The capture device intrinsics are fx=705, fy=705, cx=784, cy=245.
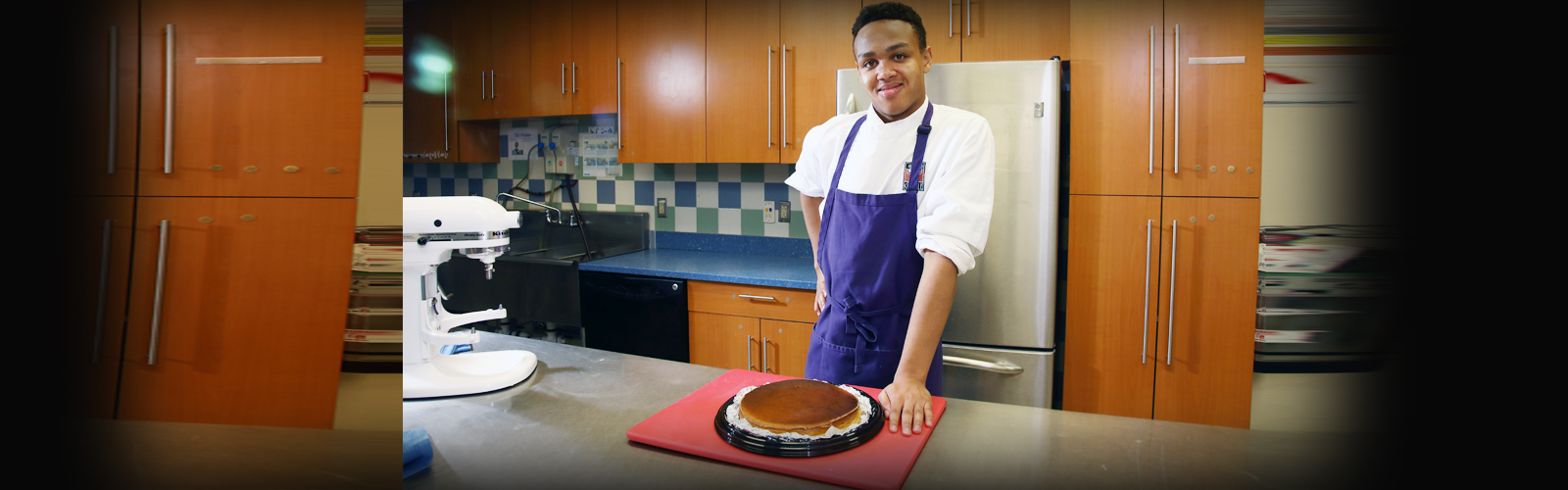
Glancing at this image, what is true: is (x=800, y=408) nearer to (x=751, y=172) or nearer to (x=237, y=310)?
(x=237, y=310)

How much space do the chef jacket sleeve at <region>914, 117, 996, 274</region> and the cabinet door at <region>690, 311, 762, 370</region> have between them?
120cm

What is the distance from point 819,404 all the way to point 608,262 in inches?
83.6

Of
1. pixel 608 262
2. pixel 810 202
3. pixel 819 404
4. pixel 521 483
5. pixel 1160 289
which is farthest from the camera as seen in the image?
pixel 608 262

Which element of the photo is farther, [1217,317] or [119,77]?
[1217,317]

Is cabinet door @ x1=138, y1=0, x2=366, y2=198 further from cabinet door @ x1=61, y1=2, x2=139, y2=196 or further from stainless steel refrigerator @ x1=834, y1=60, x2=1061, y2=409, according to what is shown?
stainless steel refrigerator @ x1=834, y1=60, x2=1061, y2=409

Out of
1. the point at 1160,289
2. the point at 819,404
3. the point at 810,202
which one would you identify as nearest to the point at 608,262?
the point at 810,202

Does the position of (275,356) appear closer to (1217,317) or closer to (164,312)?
(164,312)

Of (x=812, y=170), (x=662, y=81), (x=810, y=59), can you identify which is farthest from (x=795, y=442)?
(x=662, y=81)

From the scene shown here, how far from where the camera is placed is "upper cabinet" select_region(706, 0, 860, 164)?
7.97ft

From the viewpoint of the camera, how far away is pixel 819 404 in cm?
77

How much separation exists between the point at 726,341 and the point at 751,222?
72 centimetres

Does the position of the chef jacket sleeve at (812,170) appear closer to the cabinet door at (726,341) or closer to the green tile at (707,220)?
the cabinet door at (726,341)

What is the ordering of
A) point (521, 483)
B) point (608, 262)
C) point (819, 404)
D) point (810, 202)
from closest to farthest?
point (521, 483) < point (819, 404) < point (810, 202) < point (608, 262)

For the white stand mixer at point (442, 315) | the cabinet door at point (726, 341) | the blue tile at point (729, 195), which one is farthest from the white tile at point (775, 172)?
the white stand mixer at point (442, 315)
